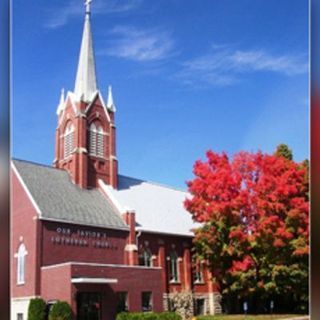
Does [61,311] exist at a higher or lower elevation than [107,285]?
lower

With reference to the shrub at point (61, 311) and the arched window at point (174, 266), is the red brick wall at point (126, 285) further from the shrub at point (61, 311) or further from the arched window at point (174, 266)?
the arched window at point (174, 266)

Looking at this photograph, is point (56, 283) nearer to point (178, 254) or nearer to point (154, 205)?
point (178, 254)

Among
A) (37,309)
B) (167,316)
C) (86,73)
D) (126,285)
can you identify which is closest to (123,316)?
(167,316)

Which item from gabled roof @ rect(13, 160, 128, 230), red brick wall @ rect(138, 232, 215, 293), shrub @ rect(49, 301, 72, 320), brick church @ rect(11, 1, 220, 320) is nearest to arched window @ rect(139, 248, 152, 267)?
brick church @ rect(11, 1, 220, 320)

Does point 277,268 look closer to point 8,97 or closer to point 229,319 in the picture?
point 229,319

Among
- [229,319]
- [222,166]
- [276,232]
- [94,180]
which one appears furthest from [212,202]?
[94,180]

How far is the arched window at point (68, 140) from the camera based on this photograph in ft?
82.7

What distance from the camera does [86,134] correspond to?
2522 centimetres

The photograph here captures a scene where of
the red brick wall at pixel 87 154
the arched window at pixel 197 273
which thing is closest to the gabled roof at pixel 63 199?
the red brick wall at pixel 87 154

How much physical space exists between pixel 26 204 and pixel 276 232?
9.20 m

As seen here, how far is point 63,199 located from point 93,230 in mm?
1754

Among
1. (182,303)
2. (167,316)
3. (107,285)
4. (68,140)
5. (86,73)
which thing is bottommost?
(182,303)

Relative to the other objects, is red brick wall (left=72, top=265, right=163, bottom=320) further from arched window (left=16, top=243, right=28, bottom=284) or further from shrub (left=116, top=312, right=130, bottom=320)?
arched window (left=16, top=243, right=28, bottom=284)

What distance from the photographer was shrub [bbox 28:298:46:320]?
57.6 feet
